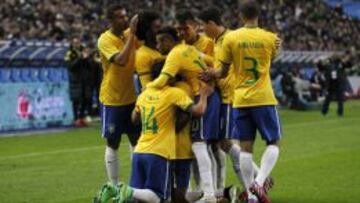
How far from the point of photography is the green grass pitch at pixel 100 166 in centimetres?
1246

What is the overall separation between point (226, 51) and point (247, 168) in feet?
4.63

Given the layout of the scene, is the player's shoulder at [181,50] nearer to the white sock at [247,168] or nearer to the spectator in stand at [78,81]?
the white sock at [247,168]

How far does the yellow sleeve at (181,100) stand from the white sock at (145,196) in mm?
981

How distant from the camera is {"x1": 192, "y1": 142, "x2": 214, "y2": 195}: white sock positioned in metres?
10.9

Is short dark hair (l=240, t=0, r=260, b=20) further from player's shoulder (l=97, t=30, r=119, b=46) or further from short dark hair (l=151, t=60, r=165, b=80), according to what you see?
player's shoulder (l=97, t=30, r=119, b=46)

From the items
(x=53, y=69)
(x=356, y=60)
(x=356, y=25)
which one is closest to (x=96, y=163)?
(x=53, y=69)

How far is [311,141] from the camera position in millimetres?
20391

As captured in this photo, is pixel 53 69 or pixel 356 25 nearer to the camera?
pixel 53 69

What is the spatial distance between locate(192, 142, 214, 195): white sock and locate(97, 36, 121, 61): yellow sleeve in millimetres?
1638

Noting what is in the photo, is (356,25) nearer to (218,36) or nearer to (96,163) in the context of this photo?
(96,163)

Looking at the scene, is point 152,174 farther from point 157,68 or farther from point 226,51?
point 226,51

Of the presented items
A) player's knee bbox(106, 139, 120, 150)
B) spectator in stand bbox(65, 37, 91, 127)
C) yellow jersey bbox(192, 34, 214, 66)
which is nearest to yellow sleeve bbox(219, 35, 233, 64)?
yellow jersey bbox(192, 34, 214, 66)

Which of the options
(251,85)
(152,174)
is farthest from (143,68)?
(152,174)

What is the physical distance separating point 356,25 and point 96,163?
46.1m
